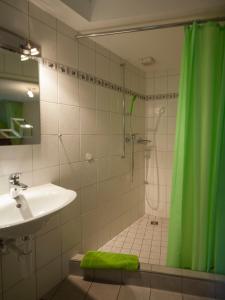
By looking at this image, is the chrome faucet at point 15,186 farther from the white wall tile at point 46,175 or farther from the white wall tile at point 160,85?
the white wall tile at point 160,85

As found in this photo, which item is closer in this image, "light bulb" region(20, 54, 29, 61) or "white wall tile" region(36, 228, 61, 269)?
"light bulb" region(20, 54, 29, 61)

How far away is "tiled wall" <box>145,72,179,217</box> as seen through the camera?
10.4ft

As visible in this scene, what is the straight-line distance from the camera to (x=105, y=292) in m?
1.80

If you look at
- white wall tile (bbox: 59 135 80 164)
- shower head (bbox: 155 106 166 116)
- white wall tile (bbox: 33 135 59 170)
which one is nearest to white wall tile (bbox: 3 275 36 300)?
white wall tile (bbox: 33 135 59 170)

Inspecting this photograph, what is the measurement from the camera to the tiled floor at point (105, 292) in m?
1.73

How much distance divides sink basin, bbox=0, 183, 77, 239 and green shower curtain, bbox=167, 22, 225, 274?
0.85 m

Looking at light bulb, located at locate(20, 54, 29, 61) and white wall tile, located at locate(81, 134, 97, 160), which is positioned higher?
light bulb, located at locate(20, 54, 29, 61)

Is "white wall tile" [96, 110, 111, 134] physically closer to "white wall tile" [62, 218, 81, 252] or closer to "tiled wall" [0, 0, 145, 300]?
"tiled wall" [0, 0, 145, 300]

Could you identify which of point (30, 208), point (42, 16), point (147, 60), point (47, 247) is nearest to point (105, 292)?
point (47, 247)

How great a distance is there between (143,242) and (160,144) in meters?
1.36

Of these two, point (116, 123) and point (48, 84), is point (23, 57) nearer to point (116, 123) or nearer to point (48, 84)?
point (48, 84)

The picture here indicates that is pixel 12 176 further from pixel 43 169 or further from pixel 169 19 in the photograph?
pixel 169 19

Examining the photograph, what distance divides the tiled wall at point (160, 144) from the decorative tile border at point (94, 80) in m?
0.06

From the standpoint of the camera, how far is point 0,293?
4.62 feet
